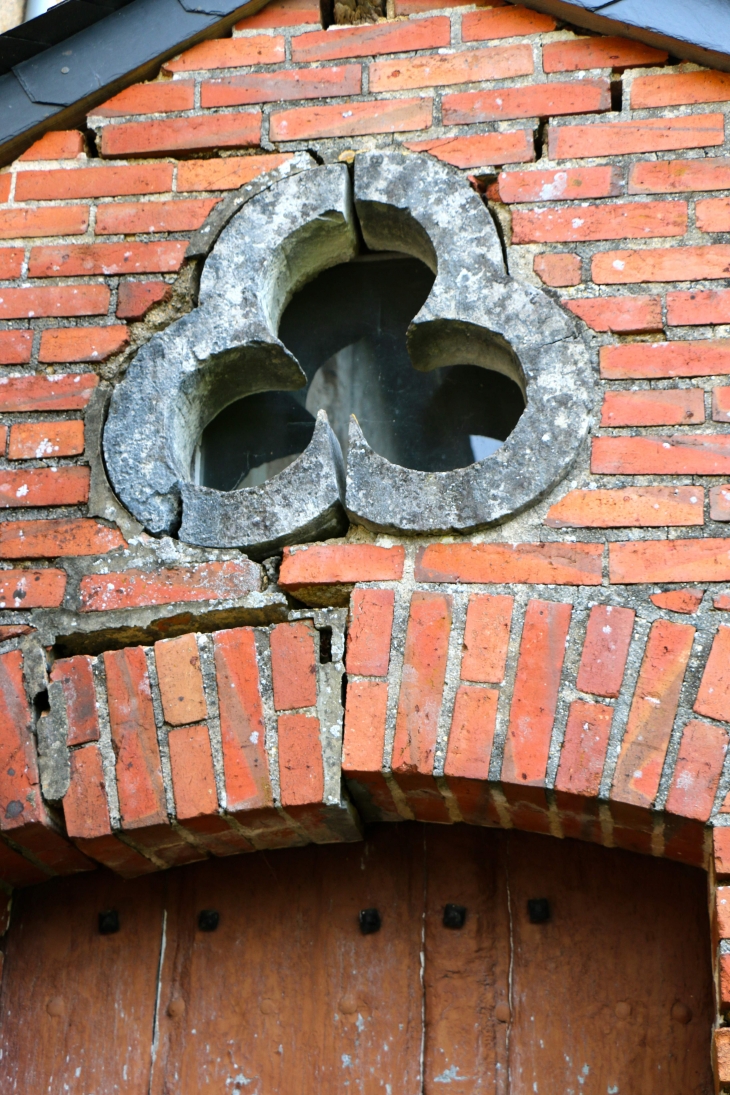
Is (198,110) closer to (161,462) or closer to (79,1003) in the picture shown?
(161,462)

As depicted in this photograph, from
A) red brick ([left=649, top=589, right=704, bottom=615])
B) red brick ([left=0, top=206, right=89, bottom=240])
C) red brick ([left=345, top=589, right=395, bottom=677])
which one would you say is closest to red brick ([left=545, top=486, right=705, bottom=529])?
red brick ([left=649, top=589, right=704, bottom=615])

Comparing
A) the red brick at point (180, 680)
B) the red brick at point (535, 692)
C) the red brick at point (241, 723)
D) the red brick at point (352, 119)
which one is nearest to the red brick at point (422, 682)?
the red brick at point (535, 692)

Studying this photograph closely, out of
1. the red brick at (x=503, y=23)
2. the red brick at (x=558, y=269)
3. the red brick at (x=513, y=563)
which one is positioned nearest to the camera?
the red brick at (x=513, y=563)

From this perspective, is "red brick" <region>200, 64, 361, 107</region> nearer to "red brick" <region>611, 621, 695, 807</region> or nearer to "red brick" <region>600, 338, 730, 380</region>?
"red brick" <region>600, 338, 730, 380</region>

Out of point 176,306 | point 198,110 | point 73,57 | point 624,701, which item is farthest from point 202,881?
point 73,57

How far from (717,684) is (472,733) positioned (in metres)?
0.43

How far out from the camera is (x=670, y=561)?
2.12m

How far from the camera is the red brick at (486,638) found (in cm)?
208

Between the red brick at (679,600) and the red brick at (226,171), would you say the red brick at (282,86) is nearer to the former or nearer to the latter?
the red brick at (226,171)

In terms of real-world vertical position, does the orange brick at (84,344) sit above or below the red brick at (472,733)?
above

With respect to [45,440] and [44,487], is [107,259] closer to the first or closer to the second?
[45,440]

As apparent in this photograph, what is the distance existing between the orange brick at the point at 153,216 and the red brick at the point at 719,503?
49.1 inches

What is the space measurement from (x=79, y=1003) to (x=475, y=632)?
1074mm

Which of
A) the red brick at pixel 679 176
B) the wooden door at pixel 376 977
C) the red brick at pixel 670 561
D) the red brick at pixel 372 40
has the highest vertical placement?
the red brick at pixel 372 40
